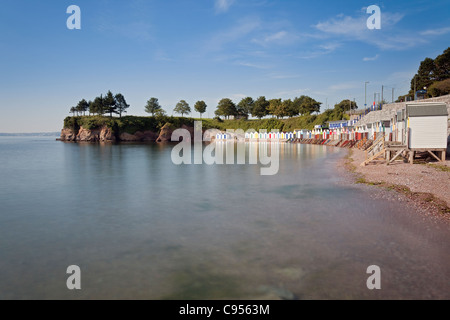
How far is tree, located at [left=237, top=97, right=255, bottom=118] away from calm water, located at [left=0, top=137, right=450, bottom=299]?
415ft

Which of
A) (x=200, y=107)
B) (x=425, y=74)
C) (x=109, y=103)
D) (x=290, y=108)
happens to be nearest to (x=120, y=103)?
(x=109, y=103)

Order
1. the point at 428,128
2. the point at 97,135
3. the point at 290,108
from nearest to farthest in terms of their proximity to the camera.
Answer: the point at 428,128 < the point at 97,135 < the point at 290,108

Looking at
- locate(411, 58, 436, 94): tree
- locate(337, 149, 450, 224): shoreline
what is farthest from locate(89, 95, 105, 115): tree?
locate(337, 149, 450, 224): shoreline

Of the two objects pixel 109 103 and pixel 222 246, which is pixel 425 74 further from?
pixel 109 103

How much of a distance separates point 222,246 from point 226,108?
129475 mm

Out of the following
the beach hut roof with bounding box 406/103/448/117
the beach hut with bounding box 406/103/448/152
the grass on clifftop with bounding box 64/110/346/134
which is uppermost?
the grass on clifftop with bounding box 64/110/346/134

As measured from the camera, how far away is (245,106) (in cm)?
14038

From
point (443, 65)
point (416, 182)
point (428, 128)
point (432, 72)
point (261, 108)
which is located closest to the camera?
point (416, 182)

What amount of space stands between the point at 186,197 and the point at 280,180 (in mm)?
7351

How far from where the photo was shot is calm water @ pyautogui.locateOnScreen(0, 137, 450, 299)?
653 cm

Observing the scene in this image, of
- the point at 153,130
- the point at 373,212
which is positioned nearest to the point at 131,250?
the point at 373,212

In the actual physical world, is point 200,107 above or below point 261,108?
above

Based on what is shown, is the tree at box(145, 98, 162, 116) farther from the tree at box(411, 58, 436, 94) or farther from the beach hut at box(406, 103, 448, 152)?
the beach hut at box(406, 103, 448, 152)

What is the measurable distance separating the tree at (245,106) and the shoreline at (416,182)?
11990 centimetres
